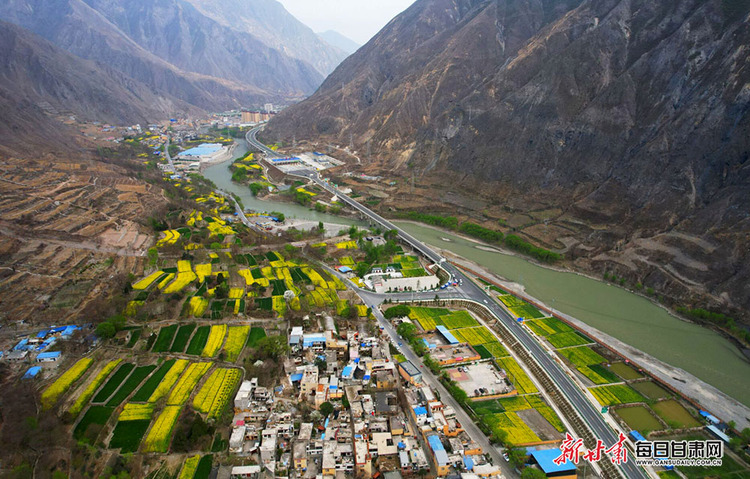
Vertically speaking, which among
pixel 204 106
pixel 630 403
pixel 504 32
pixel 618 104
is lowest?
pixel 204 106

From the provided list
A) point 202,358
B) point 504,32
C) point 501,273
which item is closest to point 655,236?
point 501,273

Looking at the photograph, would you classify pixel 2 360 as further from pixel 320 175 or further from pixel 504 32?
pixel 504 32

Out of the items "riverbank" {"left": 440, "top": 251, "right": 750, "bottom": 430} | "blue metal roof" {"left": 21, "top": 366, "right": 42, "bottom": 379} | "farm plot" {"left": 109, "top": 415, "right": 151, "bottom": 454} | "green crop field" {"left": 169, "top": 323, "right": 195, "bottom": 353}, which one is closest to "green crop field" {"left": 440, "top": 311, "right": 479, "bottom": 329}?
"riverbank" {"left": 440, "top": 251, "right": 750, "bottom": 430}

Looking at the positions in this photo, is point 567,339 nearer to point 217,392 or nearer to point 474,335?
point 474,335

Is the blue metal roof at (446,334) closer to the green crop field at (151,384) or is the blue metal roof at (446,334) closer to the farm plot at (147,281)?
the green crop field at (151,384)

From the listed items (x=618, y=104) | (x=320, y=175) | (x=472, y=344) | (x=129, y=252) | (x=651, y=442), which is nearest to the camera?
(x=651, y=442)

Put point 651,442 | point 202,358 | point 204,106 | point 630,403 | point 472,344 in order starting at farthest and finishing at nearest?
point 204,106, point 472,344, point 202,358, point 630,403, point 651,442

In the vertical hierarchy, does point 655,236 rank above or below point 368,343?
above

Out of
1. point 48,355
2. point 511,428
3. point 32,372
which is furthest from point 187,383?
point 511,428
